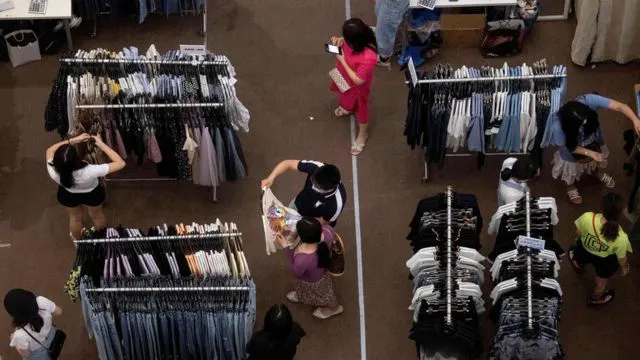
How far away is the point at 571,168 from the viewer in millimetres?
8414

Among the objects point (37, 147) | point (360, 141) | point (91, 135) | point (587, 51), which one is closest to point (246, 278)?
point (91, 135)

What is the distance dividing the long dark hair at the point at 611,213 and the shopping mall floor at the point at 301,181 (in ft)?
3.33

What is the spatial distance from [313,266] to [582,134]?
254cm

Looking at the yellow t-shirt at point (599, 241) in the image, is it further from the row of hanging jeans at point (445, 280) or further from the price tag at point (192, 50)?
the price tag at point (192, 50)

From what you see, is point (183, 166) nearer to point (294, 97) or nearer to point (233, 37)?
point (294, 97)

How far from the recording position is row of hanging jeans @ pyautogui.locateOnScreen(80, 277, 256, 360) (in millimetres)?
6875

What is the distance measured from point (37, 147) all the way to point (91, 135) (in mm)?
1547

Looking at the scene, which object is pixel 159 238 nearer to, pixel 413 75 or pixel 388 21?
pixel 413 75

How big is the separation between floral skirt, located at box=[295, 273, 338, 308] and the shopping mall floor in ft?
0.65

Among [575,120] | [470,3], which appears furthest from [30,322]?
[470,3]

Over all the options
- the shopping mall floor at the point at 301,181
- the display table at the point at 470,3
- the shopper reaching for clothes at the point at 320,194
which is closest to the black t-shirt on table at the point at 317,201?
the shopper reaching for clothes at the point at 320,194

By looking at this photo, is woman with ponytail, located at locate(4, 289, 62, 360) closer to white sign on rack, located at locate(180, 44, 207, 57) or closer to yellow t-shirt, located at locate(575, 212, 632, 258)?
white sign on rack, located at locate(180, 44, 207, 57)

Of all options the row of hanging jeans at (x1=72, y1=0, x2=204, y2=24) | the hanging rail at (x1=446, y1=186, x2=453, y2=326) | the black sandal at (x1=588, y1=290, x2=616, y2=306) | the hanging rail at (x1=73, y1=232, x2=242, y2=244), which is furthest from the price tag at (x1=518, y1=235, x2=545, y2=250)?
the row of hanging jeans at (x1=72, y1=0, x2=204, y2=24)

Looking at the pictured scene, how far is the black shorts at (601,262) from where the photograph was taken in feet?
24.9
